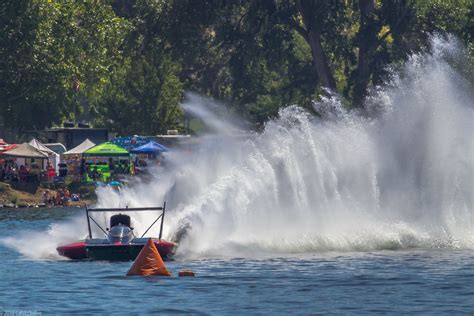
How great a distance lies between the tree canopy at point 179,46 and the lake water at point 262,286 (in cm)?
4160

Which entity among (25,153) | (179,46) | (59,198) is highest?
(179,46)

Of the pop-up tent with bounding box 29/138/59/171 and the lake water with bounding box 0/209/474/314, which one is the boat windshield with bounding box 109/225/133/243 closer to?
the lake water with bounding box 0/209/474/314

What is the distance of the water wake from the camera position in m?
47.0

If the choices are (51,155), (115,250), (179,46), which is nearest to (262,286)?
(115,250)

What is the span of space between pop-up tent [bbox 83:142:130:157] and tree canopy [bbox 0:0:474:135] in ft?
20.6

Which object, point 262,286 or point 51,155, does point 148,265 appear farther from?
point 51,155

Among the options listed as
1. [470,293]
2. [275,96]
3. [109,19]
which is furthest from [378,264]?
[275,96]

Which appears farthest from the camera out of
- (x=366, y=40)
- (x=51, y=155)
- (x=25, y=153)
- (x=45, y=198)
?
(x=51, y=155)

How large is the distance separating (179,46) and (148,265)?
49951 millimetres

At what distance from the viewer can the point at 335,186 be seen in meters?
49.5

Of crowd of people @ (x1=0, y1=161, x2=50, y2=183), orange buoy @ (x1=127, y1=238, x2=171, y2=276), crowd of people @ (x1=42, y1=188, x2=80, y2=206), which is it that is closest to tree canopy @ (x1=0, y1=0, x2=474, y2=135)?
crowd of people @ (x1=0, y1=161, x2=50, y2=183)

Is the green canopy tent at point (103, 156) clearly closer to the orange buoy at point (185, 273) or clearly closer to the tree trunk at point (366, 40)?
the tree trunk at point (366, 40)

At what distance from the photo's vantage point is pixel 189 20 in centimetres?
8681

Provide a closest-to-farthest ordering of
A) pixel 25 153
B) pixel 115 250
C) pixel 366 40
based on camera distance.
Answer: pixel 115 250 < pixel 366 40 < pixel 25 153
